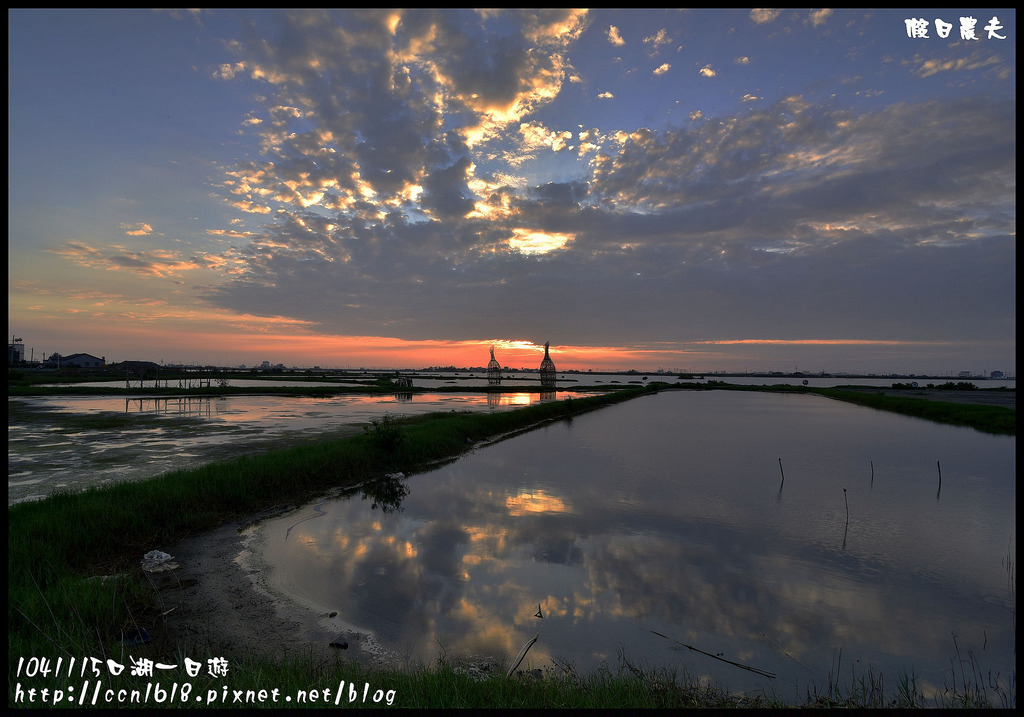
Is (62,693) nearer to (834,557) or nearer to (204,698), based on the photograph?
(204,698)

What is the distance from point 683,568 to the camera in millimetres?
12133

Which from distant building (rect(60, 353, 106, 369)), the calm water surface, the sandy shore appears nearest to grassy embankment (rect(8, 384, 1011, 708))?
the sandy shore

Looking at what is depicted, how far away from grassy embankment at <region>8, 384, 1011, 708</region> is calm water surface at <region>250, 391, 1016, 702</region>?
1166 mm

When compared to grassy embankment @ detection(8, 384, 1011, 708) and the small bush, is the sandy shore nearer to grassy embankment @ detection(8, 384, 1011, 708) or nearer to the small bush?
grassy embankment @ detection(8, 384, 1011, 708)

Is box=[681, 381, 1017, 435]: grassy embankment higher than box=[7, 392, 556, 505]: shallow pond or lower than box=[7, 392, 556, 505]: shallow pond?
lower

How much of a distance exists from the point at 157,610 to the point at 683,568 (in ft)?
36.3

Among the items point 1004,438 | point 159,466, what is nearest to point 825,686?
point 159,466

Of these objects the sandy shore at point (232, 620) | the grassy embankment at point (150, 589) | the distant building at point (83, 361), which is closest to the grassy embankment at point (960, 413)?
the grassy embankment at point (150, 589)

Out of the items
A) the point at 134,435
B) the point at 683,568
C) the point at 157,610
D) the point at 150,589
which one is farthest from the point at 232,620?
the point at 134,435

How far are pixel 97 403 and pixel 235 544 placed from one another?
4528 cm

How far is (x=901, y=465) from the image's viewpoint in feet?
80.2

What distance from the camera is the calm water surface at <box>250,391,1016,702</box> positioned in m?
8.82

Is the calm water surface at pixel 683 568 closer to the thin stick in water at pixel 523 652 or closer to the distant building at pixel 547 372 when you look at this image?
the thin stick in water at pixel 523 652

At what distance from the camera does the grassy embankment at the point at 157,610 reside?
6418 mm
